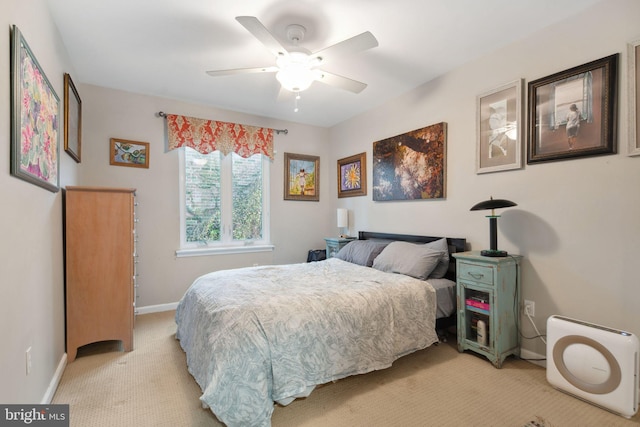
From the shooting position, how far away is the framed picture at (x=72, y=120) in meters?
2.46

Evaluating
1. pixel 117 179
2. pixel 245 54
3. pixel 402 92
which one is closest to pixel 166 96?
pixel 117 179

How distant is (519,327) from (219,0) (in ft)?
11.2

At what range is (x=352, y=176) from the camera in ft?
14.4

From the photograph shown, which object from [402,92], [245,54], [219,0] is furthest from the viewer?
[402,92]

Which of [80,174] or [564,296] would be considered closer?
[564,296]

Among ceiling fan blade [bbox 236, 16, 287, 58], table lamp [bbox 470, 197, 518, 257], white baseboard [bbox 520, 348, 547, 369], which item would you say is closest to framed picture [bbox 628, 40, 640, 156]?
table lamp [bbox 470, 197, 518, 257]

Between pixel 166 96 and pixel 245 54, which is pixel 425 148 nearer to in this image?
pixel 245 54

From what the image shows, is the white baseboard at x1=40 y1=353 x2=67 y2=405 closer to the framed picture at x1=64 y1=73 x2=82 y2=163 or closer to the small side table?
the framed picture at x1=64 y1=73 x2=82 y2=163

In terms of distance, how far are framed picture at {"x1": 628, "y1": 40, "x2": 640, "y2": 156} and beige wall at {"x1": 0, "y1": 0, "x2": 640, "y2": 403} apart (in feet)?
0.14

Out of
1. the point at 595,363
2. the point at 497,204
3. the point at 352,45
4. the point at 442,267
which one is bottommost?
the point at 595,363

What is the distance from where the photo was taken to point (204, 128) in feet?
12.6

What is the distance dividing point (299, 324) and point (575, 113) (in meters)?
2.49

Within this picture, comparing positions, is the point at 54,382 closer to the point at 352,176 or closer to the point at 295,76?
the point at 295,76

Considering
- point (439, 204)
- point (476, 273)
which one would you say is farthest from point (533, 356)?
point (439, 204)
